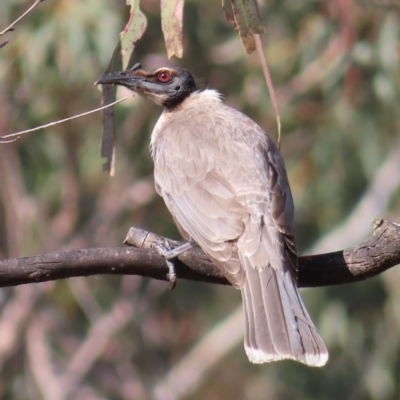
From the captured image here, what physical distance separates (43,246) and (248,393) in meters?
3.93

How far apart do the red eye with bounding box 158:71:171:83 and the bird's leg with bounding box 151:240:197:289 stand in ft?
6.50

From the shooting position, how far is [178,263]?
12.9 ft

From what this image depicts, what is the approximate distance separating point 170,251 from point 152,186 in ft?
16.5

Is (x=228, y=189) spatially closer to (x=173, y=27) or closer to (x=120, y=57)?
(x=120, y=57)

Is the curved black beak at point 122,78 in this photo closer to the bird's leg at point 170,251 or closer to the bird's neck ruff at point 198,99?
the bird's neck ruff at point 198,99

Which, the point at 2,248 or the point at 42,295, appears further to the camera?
the point at 2,248

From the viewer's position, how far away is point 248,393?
11.5m

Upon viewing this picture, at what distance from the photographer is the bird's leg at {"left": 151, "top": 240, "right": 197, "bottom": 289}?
381 centimetres

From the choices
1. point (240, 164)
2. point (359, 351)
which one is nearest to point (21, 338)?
point (359, 351)

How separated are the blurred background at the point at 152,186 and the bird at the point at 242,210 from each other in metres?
2.41

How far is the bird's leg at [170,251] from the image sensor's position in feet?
12.5

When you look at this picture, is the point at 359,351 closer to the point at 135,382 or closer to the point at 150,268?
the point at 135,382

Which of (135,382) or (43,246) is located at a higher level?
(43,246)

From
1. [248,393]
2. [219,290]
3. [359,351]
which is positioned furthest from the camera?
[248,393]
